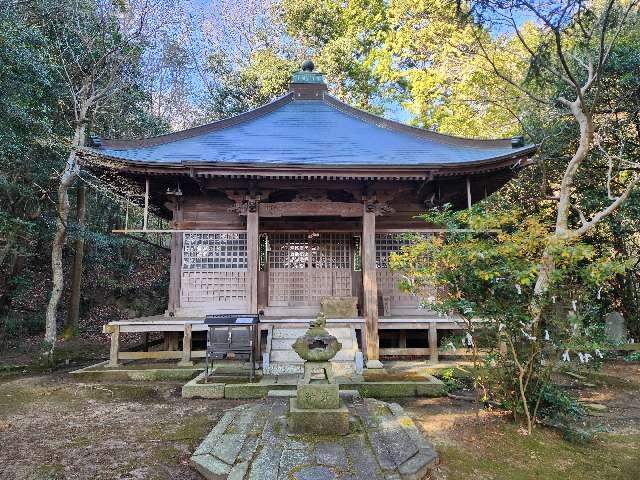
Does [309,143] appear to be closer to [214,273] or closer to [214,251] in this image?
[214,251]

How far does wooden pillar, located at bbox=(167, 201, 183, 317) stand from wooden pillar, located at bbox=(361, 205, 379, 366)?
4.17 metres

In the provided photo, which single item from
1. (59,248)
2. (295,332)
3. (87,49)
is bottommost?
(295,332)

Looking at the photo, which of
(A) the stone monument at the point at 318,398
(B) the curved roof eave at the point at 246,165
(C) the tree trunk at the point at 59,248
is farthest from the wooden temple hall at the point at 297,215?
(A) the stone monument at the point at 318,398

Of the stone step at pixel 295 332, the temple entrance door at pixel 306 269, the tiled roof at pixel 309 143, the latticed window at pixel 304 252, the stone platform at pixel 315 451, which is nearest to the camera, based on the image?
the stone platform at pixel 315 451

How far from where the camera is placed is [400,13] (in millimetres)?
18141

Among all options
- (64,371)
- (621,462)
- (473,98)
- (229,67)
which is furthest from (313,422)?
(229,67)

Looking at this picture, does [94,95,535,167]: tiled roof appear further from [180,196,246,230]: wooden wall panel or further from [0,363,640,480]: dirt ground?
[0,363,640,480]: dirt ground

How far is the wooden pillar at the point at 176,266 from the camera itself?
30.4 ft

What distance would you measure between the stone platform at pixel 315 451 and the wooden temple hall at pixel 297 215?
9.43 feet

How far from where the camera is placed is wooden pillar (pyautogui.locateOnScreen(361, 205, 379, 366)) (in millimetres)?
8172

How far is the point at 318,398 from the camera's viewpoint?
4.49 meters

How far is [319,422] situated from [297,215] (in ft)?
17.1

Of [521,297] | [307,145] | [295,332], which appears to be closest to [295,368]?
[295,332]

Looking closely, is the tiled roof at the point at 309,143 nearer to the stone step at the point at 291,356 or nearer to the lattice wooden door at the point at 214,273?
the lattice wooden door at the point at 214,273
